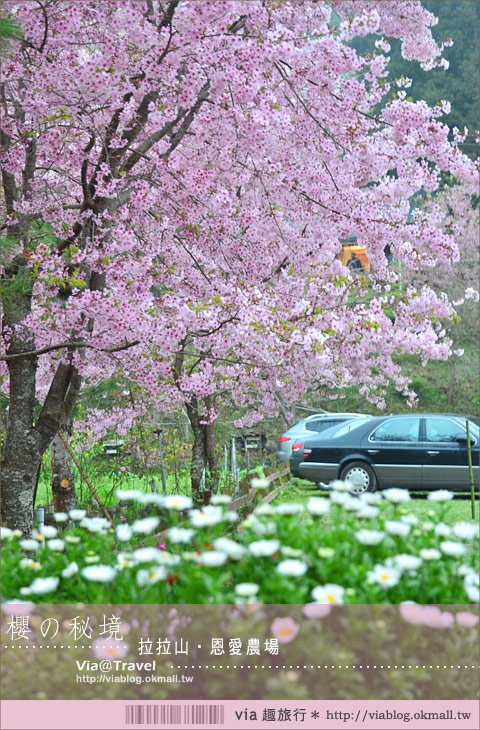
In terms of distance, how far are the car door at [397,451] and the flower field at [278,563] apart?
20.7ft

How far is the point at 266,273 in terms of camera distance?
895cm

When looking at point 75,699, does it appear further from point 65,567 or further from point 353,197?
point 353,197

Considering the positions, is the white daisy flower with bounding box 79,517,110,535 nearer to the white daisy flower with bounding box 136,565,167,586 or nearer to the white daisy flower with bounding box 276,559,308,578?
the white daisy flower with bounding box 136,565,167,586

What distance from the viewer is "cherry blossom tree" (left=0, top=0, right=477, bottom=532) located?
6238 millimetres

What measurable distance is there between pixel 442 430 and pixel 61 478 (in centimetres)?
485

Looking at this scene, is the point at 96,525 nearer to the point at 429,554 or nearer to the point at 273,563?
the point at 273,563

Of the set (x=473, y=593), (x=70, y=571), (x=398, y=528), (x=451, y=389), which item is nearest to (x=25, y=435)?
(x=70, y=571)

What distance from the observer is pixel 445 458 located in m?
9.51

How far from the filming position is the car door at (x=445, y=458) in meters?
9.38

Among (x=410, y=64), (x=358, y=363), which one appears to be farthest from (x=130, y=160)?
(x=410, y=64)

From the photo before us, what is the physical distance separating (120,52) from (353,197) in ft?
9.86

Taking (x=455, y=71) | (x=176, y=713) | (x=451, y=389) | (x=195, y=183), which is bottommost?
(x=176, y=713)

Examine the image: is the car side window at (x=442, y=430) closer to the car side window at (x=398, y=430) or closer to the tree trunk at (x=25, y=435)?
the car side window at (x=398, y=430)

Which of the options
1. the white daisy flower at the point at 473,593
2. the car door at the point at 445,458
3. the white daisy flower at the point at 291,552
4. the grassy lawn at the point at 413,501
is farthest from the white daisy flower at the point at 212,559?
the car door at the point at 445,458
